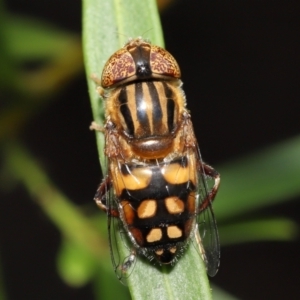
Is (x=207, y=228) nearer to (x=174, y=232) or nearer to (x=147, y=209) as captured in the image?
(x=174, y=232)

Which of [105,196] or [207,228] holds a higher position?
[105,196]

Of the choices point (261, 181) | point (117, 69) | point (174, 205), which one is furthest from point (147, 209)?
point (261, 181)

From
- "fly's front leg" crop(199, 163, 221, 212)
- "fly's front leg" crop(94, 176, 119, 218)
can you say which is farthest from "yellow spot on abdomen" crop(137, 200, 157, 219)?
"fly's front leg" crop(199, 163, 221, 212)

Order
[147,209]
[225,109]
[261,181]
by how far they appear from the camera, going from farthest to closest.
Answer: [225,109]
[261,181]
[147,209]

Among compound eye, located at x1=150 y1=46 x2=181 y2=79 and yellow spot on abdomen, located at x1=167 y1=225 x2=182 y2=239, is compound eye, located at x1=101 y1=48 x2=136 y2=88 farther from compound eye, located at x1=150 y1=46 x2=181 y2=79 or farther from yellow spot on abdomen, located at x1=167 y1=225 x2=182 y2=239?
yellow spot on abdomen, located at x1=167 y1=225 x2=182 y2=239

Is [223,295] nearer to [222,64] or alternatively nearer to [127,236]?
[127,236]

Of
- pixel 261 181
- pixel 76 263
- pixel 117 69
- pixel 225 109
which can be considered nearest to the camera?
pixel 117 69

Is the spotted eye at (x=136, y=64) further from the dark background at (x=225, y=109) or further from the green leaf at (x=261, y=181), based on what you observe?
the dark background at (x=225, y=109)
